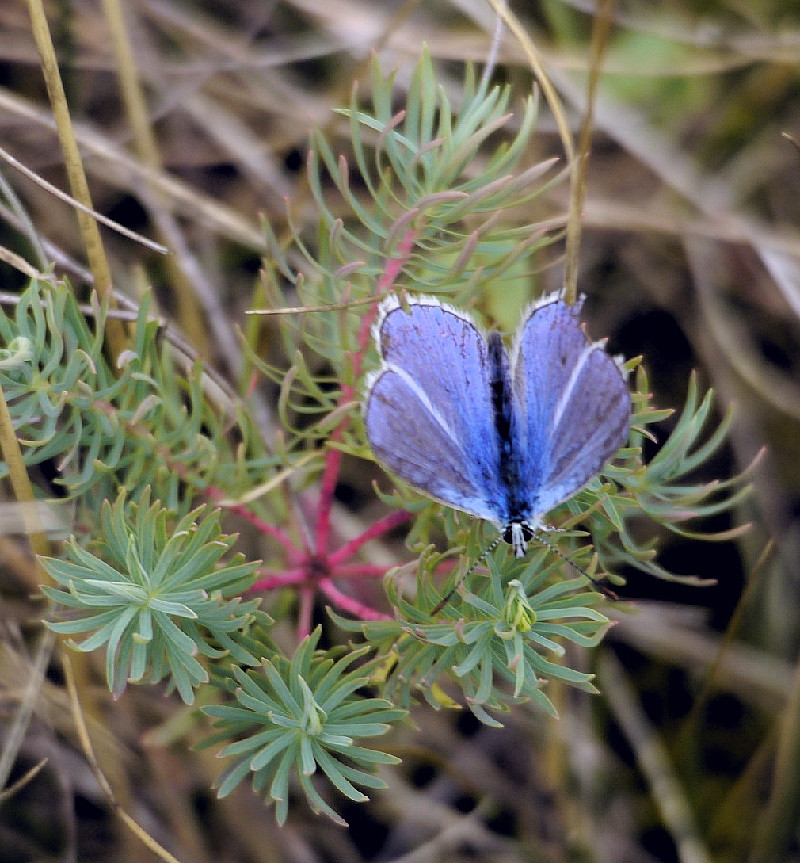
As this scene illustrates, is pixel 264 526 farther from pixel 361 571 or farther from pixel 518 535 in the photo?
pixel 518 535

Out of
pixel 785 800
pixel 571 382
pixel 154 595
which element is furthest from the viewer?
pixel 785 800

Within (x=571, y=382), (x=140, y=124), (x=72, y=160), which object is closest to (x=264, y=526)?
(x=571, y=382)

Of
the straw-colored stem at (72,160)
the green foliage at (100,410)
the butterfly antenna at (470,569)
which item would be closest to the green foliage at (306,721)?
the butterfly antenna at (470,569)

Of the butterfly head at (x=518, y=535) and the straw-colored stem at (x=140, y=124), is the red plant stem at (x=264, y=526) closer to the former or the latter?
the butterfly head at (x=518, y=535)

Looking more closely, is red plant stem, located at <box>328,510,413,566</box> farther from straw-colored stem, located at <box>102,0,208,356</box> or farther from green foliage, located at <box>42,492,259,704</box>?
straw-colored stem, located at <box>102,0,208,356</box>

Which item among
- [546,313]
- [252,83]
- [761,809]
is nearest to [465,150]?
[546,313]

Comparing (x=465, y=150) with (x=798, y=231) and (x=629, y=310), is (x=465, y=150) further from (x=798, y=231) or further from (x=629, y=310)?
(x=798, y=231)

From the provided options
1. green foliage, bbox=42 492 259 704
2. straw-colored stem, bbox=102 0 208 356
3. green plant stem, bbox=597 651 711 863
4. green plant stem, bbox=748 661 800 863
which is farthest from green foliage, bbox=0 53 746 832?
green plant stem, bbox=597 651 711 863
